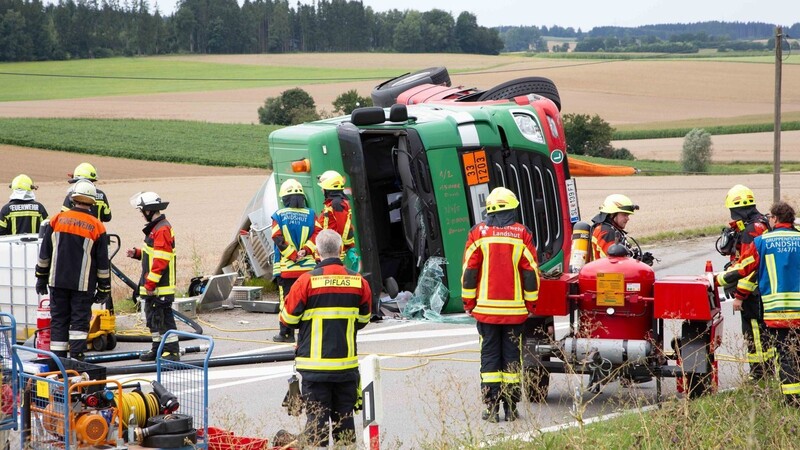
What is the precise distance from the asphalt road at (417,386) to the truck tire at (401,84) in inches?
170

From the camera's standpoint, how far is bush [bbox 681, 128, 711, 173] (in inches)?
1847

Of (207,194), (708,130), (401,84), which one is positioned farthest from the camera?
(708,130)

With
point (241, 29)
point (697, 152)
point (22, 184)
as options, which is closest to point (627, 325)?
point (22, 184)

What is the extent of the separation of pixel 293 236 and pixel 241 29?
9623cm

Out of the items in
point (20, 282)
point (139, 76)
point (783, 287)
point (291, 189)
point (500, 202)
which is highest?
point (139, 76)

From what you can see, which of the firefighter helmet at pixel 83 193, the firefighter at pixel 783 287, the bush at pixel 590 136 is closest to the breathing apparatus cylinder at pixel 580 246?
the firefighter at pixel 783 287

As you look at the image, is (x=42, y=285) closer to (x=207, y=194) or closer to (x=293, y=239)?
(x=293, y=239)

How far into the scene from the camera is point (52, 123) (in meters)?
54.8

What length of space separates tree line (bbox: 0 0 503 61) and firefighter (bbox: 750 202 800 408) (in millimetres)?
78613

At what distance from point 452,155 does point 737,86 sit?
6537 centimetres

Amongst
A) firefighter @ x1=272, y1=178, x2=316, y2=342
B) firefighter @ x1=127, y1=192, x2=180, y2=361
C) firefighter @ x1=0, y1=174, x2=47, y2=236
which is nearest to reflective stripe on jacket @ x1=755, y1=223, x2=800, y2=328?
firefighter @ x1=272, y1=178, x2=316, y2=342

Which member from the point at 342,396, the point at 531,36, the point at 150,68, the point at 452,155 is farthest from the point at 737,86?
the point at 531,36

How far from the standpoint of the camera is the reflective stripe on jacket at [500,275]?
8.56 meters

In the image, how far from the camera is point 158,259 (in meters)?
11.0
